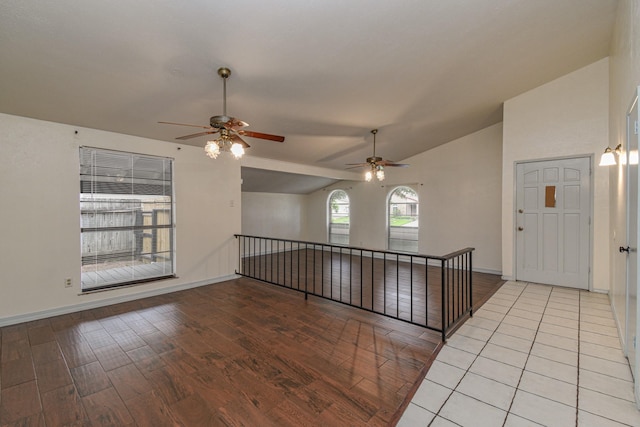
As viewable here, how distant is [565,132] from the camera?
4.34m

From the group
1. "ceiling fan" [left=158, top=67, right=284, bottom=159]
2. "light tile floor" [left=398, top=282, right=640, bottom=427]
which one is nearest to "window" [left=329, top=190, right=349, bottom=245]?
"light tile floor" [left=398, top=282, right=640, bottom=427]

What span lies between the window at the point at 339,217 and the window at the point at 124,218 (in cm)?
556

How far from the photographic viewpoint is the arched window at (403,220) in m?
7.35

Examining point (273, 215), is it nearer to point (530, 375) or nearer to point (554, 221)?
point (554, 221)

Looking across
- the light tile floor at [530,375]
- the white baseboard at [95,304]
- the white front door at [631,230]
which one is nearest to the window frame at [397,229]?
the light tile floor at [530,375]

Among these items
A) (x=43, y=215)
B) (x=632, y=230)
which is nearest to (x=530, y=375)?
(x=632, y=230)

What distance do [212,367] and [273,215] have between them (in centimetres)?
684

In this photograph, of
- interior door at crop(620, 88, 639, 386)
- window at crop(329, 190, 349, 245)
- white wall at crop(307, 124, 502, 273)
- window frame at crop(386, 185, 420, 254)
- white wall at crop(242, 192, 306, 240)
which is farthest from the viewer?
window at crop(329, 190, 349, 245)

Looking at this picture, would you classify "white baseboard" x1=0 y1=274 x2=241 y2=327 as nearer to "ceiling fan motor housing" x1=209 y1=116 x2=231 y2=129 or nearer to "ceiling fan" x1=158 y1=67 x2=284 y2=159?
"ceiling fan" x1=158 y1=67 x2=284 y2=159

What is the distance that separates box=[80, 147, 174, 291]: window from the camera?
3.84 m

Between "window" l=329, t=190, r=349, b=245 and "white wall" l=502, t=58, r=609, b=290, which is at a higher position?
"white wall" l=502, t=58, r=609, b=290

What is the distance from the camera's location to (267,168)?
5.94m

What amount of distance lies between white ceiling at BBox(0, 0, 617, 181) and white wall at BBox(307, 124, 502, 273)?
170 cm

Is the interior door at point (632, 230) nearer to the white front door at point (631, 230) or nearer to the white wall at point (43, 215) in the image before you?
the white front door at point (631, 230)
